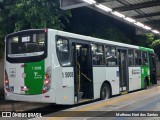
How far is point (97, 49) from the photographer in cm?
1218

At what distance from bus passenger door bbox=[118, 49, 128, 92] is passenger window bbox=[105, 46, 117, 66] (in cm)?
72

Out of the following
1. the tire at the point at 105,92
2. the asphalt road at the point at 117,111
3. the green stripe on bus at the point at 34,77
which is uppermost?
the green stripe on bus at the point at 34,77

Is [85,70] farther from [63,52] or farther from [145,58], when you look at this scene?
[145,58]

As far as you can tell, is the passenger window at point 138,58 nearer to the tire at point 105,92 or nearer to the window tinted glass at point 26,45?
the tire at point 105,92

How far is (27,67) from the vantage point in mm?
9766

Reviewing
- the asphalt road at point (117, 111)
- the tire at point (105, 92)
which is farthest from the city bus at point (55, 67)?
the asphalt road at point (117, 111)

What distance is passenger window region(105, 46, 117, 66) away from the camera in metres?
13.0

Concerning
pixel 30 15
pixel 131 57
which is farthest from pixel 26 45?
pixel 131 57

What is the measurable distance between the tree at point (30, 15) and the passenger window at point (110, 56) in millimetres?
3257


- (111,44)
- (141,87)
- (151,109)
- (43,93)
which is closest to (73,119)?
(43,93)

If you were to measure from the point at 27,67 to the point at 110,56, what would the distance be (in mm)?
4840

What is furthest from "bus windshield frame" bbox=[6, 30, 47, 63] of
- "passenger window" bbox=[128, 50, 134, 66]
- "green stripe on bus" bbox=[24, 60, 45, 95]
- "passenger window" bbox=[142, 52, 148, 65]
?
"passenger window" bbox=[142, 52, 148, 65]

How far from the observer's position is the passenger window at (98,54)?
11848mm

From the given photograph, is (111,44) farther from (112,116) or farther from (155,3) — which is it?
(112,116)
